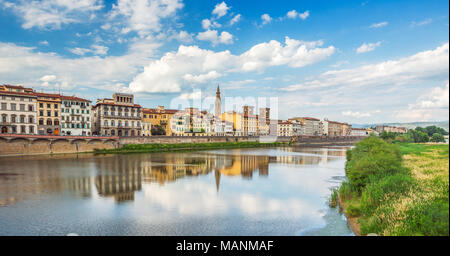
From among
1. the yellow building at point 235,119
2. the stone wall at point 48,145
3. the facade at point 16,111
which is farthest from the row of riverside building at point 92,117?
the stone wall at point 48,145

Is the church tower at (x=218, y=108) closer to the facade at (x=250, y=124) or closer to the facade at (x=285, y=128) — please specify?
the facade at (x=250, y=124)

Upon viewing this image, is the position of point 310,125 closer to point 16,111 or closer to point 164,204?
point 16,111

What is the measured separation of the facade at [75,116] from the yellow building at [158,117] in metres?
14.2

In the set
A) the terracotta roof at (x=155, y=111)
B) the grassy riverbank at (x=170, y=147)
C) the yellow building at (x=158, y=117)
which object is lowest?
the grassy riverbank at (x=170, y=147)

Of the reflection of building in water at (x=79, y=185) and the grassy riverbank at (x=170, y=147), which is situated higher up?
the grassy riverbank at (x=170, y=147)

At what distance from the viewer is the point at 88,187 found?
16625mm

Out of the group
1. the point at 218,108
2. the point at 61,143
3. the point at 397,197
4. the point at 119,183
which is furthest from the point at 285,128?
the point at 397,197

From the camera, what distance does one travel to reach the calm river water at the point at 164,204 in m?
9.85

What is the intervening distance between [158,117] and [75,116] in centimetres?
1956

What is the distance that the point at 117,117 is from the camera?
48.8 meters

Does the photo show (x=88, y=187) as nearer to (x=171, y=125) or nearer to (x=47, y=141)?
(x=47, y=141)

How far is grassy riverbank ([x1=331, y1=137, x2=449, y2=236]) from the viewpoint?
723 centimetres

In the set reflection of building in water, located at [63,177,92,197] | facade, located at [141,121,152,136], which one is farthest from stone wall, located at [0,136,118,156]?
reflection of building in water, located at [63,177,92,197]
